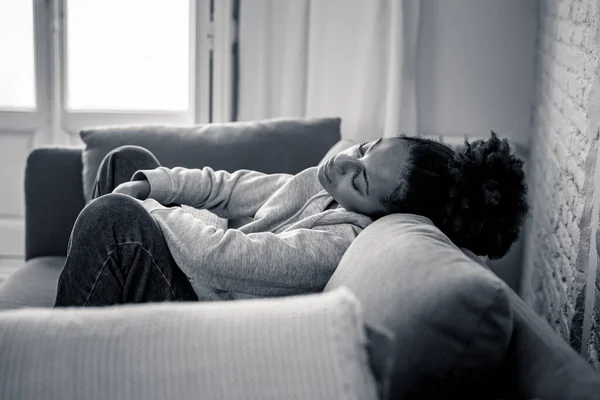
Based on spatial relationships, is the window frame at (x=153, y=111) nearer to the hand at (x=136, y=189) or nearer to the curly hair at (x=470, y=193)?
the hand at (x=136, y=189)

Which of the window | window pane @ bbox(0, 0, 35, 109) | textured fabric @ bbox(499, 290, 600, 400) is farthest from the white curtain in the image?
textured fabric @ bbox(499, 290, 600, 400)

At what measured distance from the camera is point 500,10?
2.97 m

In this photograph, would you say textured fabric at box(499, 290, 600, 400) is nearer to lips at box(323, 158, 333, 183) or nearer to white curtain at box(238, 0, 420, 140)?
lips at box(323, 158, 333, 183)

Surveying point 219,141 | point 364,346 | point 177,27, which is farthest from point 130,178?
point 177,27

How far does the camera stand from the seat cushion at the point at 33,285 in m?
1.84

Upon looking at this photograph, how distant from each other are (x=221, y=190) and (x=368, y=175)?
0.55 m

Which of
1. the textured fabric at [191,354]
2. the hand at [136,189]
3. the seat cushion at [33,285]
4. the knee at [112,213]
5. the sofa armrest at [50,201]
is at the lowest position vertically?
the seat cushion at [33,285]

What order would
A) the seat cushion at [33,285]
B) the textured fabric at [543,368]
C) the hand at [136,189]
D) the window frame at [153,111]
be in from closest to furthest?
the textured fabric at [543,368] < the hand at [136,189] < the seat cushion at [33,285] < the window frame at [153,111]

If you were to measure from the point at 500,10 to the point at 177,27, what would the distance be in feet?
4.42

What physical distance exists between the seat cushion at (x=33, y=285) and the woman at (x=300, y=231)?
44 cm

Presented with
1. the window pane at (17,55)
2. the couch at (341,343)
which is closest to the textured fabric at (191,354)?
the couch at (341,343)

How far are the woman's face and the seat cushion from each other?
78cm

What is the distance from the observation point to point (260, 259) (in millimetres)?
1338

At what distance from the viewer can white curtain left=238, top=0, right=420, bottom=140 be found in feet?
9.71
